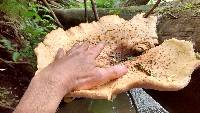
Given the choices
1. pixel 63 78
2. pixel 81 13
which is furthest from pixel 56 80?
pixel 81 13

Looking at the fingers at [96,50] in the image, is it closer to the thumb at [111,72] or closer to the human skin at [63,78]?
the human skin at [63,78]

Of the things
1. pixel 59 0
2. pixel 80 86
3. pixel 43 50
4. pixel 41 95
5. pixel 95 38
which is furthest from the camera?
pixel 59 0

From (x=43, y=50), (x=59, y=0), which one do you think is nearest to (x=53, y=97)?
(x=43, y=50)

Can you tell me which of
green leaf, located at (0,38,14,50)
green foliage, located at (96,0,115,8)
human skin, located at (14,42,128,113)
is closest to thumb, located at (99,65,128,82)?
human skin, located at (14,42,128,113)

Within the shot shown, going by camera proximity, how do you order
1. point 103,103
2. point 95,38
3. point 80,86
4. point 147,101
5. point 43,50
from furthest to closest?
point 147,101 < point 103,103 < point 95,38 < point 43,50 < point 80,86

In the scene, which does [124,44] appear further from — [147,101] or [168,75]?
[147,101]

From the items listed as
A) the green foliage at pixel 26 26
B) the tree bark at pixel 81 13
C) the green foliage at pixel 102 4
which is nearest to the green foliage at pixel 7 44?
the green foliage at pixel 26 26

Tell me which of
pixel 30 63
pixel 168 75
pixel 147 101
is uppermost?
pixel 168 75
